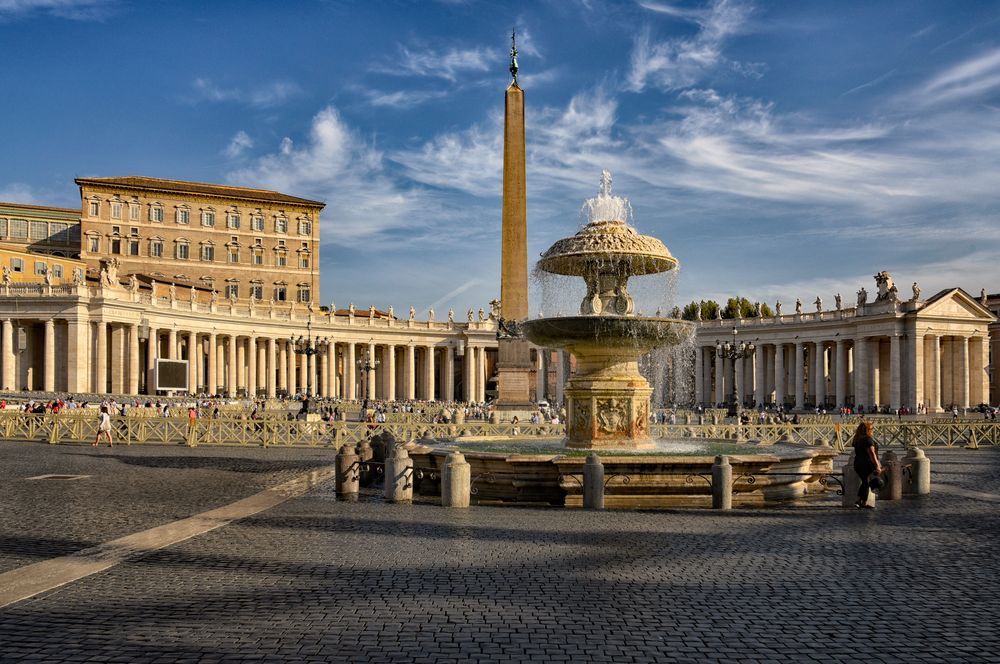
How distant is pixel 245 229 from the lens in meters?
101

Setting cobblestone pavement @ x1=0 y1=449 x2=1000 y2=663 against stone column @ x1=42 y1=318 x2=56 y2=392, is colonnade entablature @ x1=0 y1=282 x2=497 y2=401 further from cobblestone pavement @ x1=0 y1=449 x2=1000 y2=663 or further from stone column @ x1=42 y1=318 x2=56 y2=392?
cobblestone pavement @ x1=0 y1=449 x2=1000 y2=663

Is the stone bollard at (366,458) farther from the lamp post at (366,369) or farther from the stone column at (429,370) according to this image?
the stone column at (429,370)

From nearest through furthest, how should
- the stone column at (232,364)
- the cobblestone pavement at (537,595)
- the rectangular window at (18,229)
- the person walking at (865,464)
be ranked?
the cobblestone pavement at (537,595) → the person walking at (865,464) → the stone column at (232,364) → the rectangular window at (18,229)

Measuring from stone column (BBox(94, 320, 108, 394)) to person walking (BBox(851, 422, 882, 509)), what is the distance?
5868cm

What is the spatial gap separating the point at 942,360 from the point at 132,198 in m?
83.0

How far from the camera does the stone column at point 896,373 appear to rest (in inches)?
3056

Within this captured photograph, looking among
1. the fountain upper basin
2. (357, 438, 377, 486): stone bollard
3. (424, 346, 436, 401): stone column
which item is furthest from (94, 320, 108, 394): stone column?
the fountain upper basin

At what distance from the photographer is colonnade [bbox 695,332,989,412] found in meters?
77.7

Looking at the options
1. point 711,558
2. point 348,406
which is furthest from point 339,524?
point 348,406

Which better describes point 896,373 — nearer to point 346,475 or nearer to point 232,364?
point 232,364

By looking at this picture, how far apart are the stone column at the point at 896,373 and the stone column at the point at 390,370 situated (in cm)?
4935

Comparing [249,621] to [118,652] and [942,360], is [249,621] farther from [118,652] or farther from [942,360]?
[942,360]

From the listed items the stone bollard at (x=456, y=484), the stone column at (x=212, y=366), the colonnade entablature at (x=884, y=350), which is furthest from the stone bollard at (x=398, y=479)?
the stone column at (x=212, y=366)

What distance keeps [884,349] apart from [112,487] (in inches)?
3207
